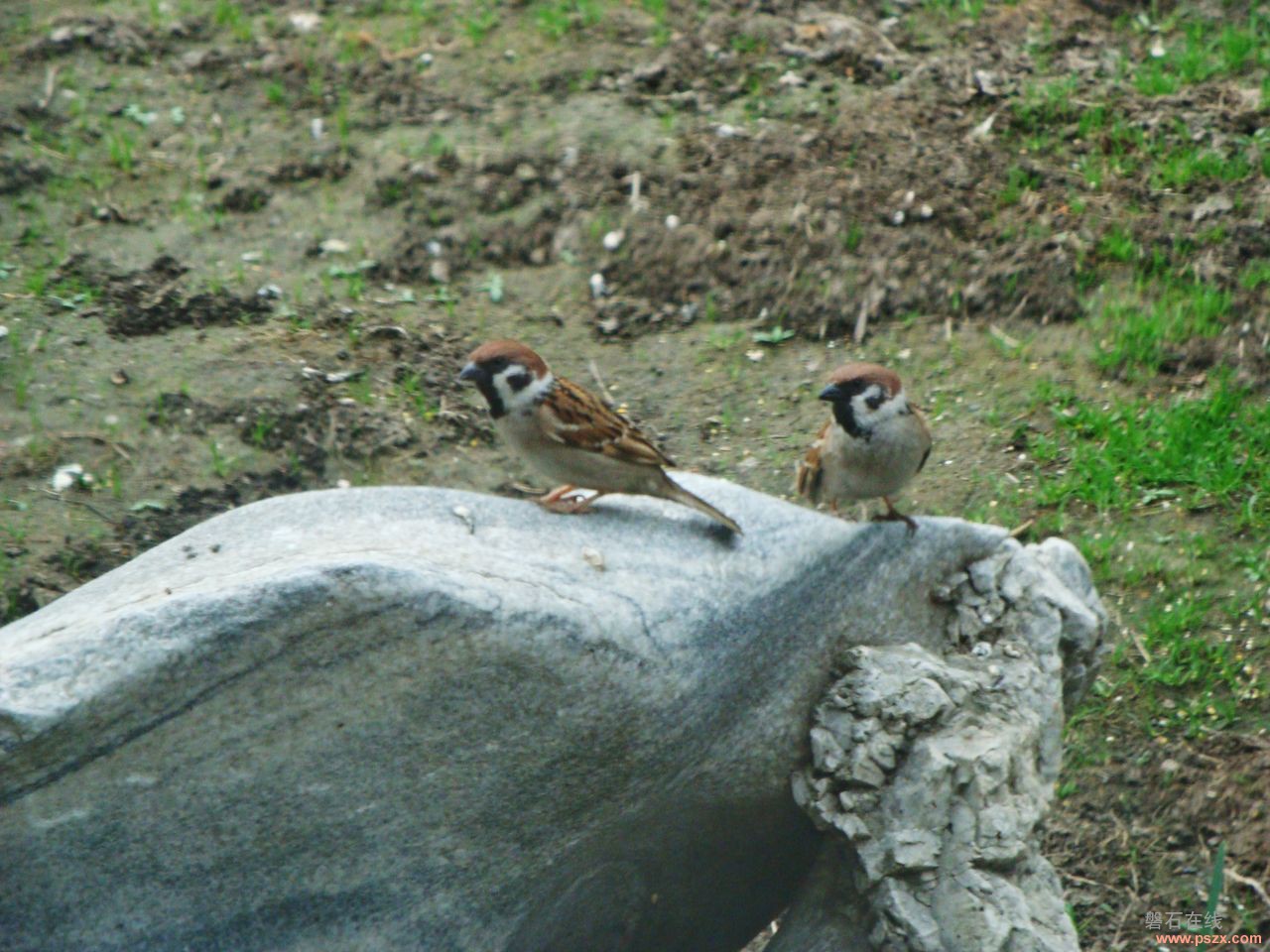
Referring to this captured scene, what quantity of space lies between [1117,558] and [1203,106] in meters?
2.84

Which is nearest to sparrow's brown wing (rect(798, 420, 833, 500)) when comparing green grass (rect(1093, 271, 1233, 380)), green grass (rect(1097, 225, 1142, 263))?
green grass (rect(1093, 271, 1233, 380))

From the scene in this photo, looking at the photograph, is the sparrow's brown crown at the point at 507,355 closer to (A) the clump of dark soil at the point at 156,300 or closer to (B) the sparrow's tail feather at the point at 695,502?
(B) the sparrow's tail feather at the point at 695,502

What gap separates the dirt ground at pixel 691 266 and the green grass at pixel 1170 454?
4cm

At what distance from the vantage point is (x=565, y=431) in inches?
158

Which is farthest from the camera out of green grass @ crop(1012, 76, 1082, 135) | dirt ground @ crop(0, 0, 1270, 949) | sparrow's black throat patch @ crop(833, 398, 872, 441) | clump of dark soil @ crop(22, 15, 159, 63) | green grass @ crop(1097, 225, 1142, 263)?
clump of dark soil @ crop(22, 15, 159, 63)

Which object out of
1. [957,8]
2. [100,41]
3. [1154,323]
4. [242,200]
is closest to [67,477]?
[242,200]

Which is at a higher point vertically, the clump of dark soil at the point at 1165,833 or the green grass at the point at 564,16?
the green grass at the point at 564,16

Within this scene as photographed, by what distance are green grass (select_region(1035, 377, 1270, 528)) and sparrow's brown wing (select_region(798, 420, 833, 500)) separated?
4.25ft

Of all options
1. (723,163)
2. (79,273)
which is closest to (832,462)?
(723,163)

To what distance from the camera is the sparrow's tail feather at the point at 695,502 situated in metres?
3.84

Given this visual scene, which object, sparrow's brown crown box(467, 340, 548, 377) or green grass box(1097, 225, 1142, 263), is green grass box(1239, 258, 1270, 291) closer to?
green grass box(1097, 225, 1142, 263)

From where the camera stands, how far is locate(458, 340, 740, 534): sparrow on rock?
13.1 feet

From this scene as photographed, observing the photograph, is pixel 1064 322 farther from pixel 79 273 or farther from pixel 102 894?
pixel 102 894

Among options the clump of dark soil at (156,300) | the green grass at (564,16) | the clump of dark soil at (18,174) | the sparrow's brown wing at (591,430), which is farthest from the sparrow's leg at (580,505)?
the green grass at (564,16)
